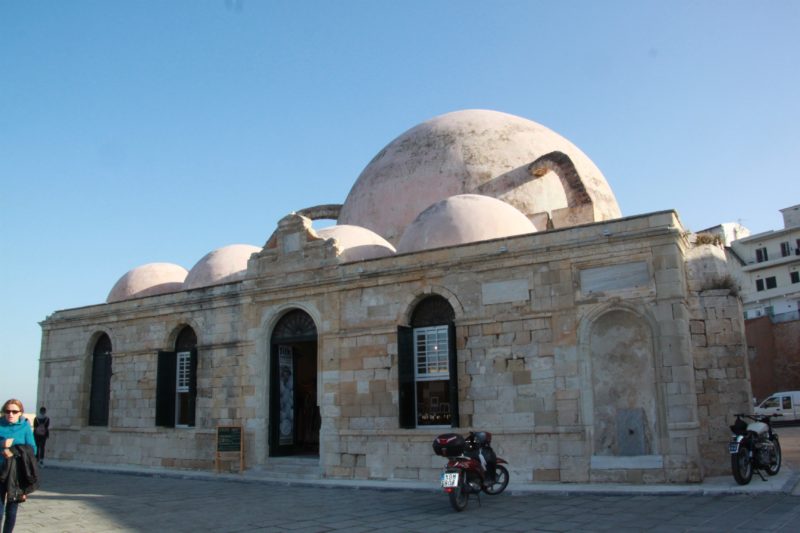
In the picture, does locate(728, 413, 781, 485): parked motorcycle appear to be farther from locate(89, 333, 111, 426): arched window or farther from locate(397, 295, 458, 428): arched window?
locate(89, 333, 111, 426): arched window

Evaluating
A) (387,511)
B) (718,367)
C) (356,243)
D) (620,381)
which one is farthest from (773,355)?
(387,511)

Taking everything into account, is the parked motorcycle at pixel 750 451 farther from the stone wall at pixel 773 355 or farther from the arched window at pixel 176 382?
the stone wall at pixel 773 355

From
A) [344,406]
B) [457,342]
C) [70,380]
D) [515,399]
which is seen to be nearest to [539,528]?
[515,399]

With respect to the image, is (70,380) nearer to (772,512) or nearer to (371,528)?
(371,528)

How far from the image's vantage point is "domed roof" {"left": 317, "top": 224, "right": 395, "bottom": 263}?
14.3 metres

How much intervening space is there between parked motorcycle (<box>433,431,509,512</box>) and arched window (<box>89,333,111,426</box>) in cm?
1182

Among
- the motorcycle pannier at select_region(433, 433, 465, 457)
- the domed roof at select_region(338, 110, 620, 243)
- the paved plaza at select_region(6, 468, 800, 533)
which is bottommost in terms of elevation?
the paved plaza at select_region(6, 468, 800, 533)

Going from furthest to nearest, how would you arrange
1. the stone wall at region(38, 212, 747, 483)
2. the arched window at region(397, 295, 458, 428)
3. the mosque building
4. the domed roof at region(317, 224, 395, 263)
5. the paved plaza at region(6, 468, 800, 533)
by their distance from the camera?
the domed roof at region(317, 224, 395, 263) → the arched window at region(397, 295, 458, 428) → the mosque building → the stone wall at region(38, 212, 747, 483) → the paved plaza at region(6, 468, 800, 533)

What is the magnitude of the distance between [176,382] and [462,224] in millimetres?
8032

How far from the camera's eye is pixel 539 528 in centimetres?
693

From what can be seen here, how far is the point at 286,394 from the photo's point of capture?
14398mm

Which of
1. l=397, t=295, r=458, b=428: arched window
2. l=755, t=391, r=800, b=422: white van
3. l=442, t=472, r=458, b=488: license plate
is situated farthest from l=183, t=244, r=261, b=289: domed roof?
l=755, t=391, r=800, b=422: white van

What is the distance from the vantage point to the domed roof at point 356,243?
563 inches

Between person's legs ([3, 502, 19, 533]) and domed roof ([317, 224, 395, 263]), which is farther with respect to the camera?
domed roof ([317, 224, 395, 263])
